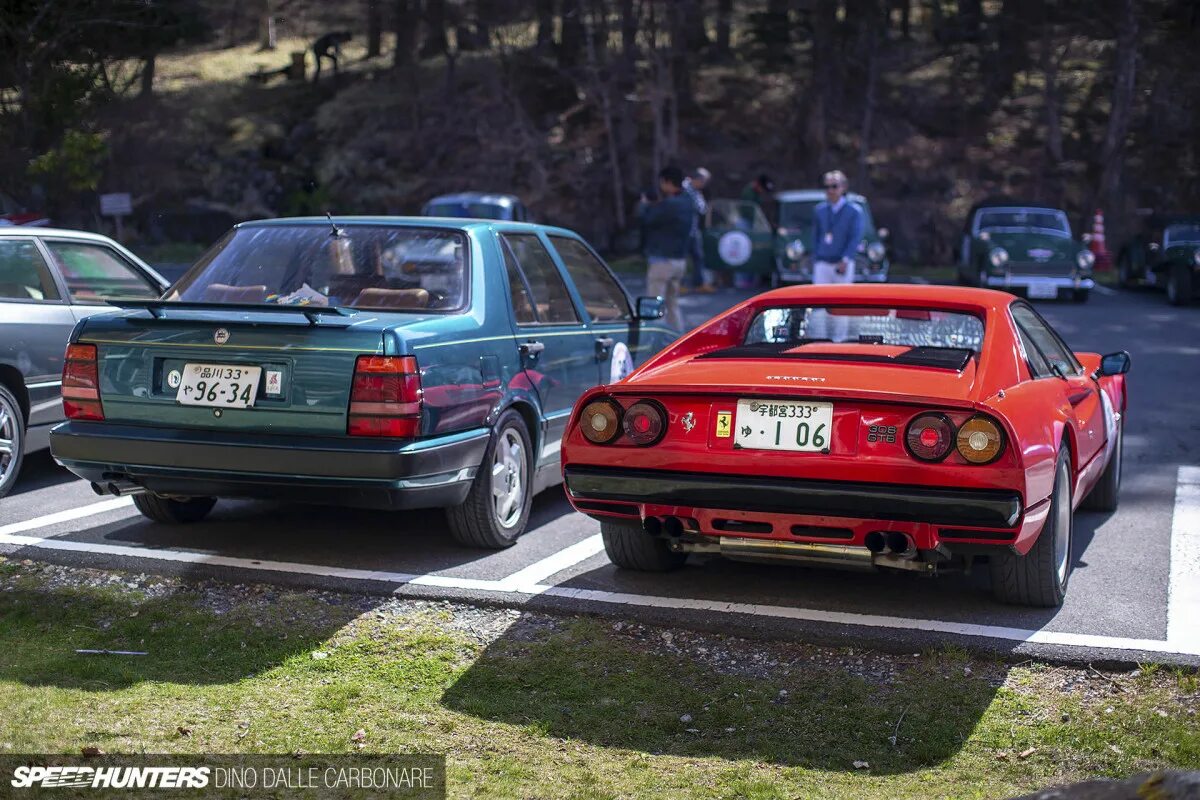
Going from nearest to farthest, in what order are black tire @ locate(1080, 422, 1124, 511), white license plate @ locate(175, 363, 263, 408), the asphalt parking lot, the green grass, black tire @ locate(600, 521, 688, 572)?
the green grass < the asphalt parking lot < white license plate @ locate(175, 363, 263, 408) < black tire @ locate(600, 521, 688, 572) < black tire @ locate(1080, 422, 1124, 511)

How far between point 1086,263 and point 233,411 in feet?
58.4

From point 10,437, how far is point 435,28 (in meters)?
34.2

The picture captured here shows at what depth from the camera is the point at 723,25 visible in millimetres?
41469

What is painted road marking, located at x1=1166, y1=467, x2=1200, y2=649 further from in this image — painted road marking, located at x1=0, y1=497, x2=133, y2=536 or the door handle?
painted road marking, located at x1=0, y1=497, x2=133, y2=536

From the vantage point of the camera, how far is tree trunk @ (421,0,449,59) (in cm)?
3912

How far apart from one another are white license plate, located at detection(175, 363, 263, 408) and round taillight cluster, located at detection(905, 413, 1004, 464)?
2572mm

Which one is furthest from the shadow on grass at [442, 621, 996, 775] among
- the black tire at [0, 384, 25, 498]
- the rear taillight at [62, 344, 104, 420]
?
the black tire at [0, 384, 25, 498]

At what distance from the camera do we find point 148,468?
18.5 feet

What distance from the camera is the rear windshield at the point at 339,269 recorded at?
6.07 meters

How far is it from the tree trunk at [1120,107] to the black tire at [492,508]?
2844cm

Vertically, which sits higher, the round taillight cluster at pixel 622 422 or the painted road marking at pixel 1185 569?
the round taillight cluster at pixel 622 422

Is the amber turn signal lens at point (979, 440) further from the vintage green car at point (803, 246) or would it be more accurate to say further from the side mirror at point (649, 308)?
the vintage green car at point (803, 246)

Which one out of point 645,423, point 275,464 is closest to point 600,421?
point 645,423

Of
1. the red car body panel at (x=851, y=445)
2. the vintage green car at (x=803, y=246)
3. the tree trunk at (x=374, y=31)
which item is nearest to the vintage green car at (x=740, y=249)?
the vintage green car at (x=803, y=246)
